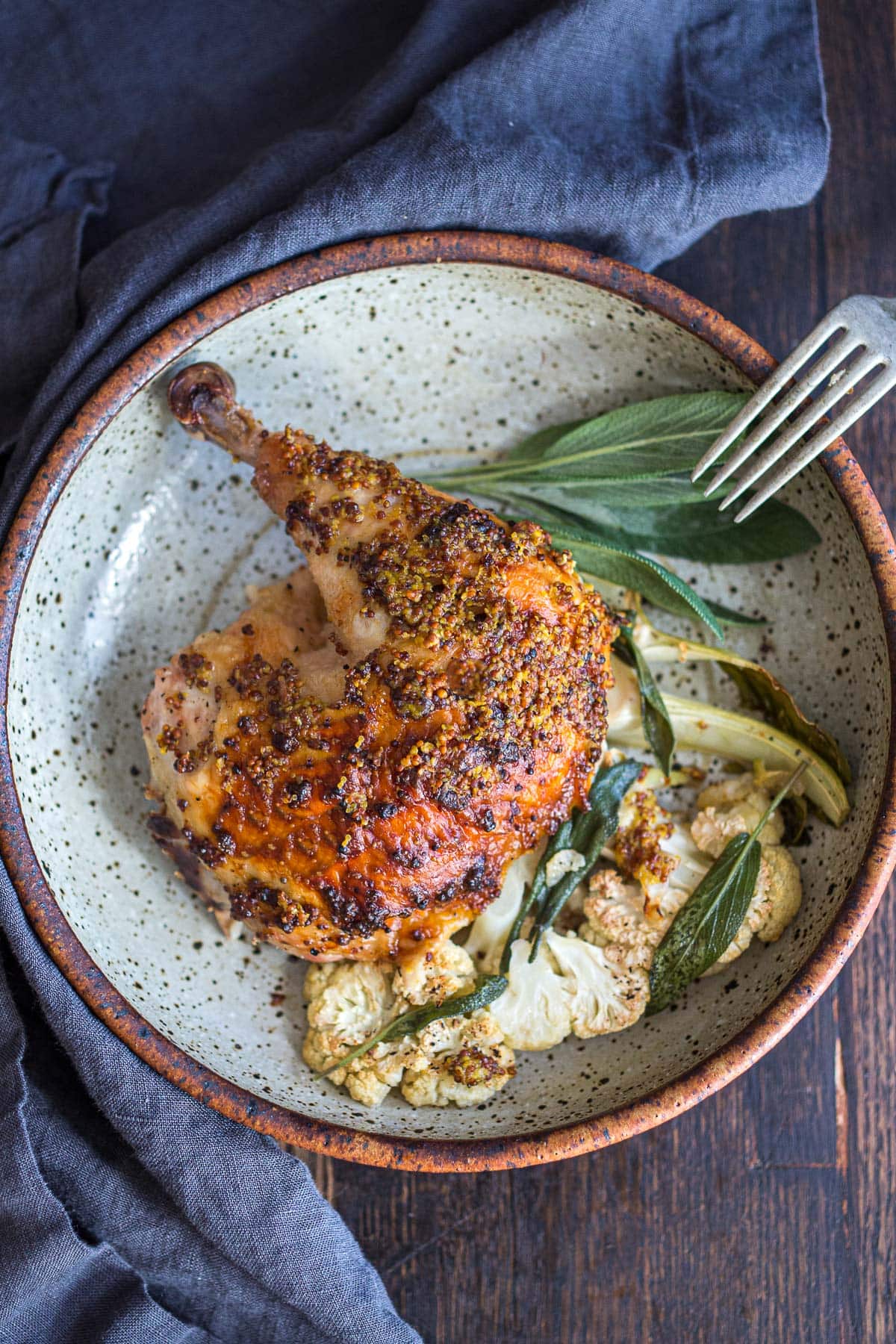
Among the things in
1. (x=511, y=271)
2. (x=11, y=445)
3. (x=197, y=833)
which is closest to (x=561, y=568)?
(x=511, y=271)

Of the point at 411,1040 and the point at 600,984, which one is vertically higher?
the point at 411,1040

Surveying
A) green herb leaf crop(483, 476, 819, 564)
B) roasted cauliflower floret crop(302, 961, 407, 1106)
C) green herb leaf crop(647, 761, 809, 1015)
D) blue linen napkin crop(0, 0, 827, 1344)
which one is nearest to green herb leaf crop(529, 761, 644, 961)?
green herb leaf crop(647, 761, 809, 1015)

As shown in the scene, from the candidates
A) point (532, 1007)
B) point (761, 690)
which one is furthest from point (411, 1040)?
point (761, 690)

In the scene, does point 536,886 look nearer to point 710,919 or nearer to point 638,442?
point 710,919

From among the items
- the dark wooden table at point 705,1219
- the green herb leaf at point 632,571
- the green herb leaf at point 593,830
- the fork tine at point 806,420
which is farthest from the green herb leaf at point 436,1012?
the fork tine at point 806,420

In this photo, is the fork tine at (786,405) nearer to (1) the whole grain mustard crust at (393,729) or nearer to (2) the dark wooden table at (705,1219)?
(1) the whole grain mustard crust at (393,729)

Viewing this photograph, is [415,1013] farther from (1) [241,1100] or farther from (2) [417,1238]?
(2) [417,1238]
